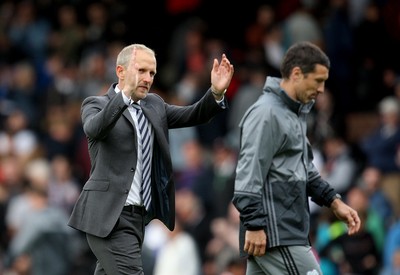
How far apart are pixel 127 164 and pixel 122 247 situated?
54 centimetres

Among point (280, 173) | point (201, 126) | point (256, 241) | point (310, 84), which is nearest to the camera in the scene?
point (256, 241)

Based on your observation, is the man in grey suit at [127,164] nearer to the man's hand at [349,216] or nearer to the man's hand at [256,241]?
the man's hand at [256,241]

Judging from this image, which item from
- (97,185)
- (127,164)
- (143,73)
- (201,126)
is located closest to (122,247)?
(97,185)

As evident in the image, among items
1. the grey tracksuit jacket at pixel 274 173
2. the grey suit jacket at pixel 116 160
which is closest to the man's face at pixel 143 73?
the grey suit jacket at pixel 116 160

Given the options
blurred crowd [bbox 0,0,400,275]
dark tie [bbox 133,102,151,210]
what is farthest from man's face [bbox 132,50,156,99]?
blurred crowd [bbox 0,0,400,275]

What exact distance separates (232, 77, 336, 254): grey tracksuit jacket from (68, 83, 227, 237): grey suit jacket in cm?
40

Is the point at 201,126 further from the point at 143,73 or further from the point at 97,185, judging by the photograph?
the point at 143,73

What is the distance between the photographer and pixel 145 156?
8234mm

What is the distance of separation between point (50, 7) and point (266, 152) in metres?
13.8

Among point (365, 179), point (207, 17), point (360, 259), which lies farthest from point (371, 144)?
point (207, 17)

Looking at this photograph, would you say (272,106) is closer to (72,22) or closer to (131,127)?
(131,127)

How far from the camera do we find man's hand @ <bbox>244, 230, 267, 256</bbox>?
8.34 meters

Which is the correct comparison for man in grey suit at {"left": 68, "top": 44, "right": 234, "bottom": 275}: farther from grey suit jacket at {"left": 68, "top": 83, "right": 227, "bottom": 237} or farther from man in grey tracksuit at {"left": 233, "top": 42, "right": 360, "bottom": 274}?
man in grey tracksuit at {"left": 233, "top": 42, "right": 360, "bottom": 274}

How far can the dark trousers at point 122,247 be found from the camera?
8008 millimetres
